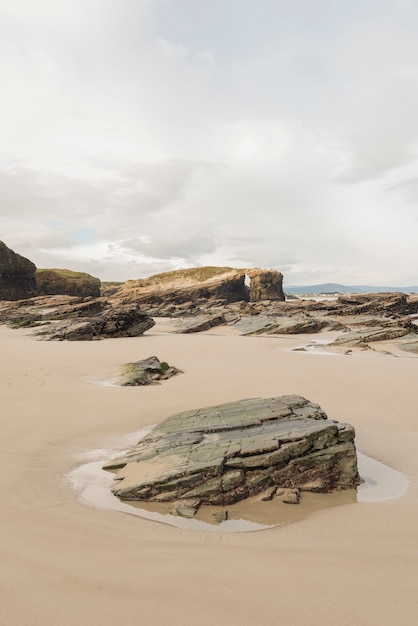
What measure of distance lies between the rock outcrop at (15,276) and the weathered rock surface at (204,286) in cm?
2001

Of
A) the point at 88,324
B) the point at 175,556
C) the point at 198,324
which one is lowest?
the point at 175,556

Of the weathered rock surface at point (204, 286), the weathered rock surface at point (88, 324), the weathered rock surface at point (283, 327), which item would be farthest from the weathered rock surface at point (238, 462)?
the weathered rock surface at point (204, 286)

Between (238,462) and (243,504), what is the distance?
0.52m

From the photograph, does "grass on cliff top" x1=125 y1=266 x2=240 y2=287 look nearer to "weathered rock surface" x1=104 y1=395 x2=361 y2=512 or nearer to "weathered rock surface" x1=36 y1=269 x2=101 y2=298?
"weathered rock surface" x1=36 y1=269 x2=101 y2=298

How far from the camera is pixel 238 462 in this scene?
4.90 m

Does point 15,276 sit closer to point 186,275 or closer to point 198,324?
point 186,275

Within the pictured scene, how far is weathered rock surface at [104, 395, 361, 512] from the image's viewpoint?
4.67m

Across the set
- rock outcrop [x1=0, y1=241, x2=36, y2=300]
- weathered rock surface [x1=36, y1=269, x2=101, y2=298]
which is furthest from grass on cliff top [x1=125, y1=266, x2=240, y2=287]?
Result: rock outcrop [x1=0, y1=241, x2=36, y2=300]

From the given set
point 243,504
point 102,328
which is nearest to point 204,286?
point 102,328

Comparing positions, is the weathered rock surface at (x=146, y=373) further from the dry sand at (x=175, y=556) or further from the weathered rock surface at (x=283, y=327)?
the weathered rock surface at (x=283, y=327)

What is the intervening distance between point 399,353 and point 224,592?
64.7 ft

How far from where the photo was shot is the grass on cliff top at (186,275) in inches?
3708

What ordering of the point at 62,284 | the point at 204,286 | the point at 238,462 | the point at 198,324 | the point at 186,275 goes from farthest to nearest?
the point at 186,275
the point at 204,286
the point at 62,284
the point at 198,324
the point at 238,462

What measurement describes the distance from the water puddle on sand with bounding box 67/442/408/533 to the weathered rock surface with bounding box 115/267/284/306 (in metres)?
74.1
